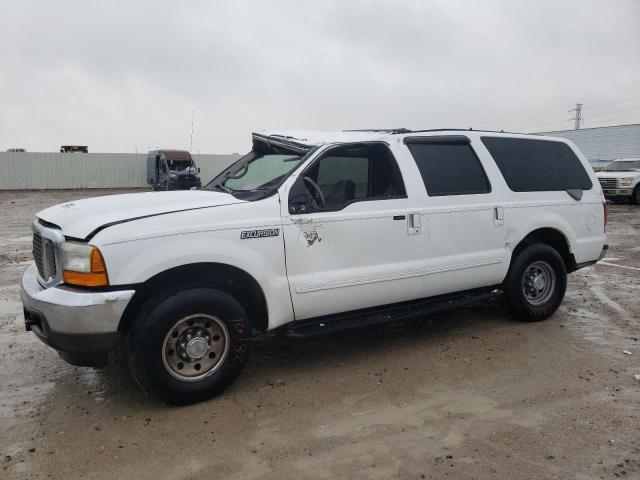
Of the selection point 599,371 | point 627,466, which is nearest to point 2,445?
point 627,466

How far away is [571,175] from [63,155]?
111 ft

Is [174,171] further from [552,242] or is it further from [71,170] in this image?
[552,242]

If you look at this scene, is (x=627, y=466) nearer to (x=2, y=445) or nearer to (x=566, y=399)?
(x=566, y=399)

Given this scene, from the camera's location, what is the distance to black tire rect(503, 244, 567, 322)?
17.4 feet

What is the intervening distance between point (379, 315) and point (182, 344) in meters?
1.63

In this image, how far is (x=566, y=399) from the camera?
3783 millimetres

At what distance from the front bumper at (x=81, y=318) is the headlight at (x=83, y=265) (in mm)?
70

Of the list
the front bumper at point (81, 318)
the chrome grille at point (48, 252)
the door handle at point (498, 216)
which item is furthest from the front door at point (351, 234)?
the chrome grille at point (48, 252)

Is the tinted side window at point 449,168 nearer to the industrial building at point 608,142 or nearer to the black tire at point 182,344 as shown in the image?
the black tire at point 182,344

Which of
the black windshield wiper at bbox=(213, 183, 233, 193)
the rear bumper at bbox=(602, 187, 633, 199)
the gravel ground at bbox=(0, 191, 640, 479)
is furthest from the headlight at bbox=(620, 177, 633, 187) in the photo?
the black windshield wiper at bbox=(213, 183, 233, 193)

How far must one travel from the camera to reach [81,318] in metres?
3.30

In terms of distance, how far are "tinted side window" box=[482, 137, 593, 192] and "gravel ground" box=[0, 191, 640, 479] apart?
1.47m

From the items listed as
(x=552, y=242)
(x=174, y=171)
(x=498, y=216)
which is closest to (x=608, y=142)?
(x=174, y=171)

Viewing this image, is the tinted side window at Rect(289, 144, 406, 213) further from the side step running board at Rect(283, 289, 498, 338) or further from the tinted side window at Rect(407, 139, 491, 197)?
the side step running board at Rect(283, 289, 498, 338)
